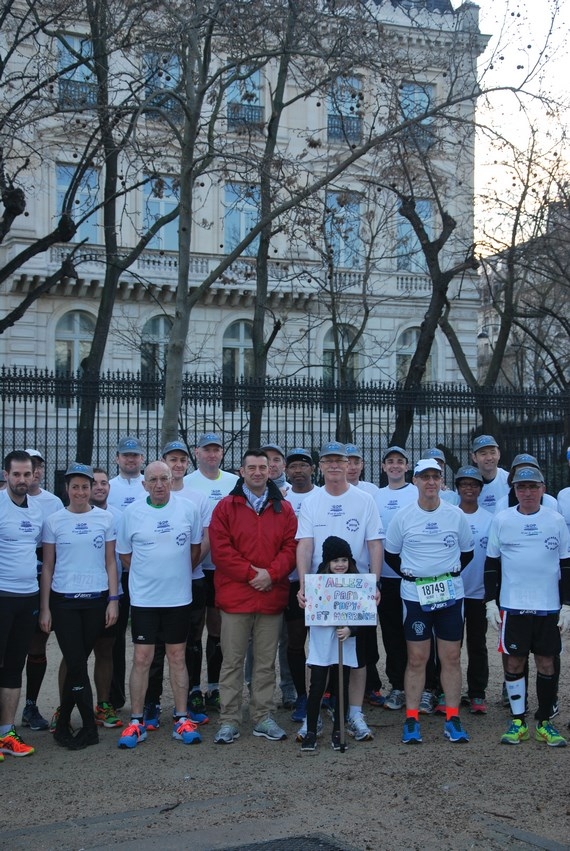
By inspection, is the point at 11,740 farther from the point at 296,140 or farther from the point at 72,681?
the point at 296,140

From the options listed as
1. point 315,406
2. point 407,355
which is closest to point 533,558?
point 315,406

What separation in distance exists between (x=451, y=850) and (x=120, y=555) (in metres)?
3.64

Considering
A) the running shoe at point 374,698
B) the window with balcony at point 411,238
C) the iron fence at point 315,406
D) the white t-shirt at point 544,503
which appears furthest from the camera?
the window with balcony at point 411,238

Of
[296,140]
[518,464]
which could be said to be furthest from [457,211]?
[518,464]

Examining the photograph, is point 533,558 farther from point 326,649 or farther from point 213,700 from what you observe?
point 213,700

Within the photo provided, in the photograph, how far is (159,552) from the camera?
7.54 m

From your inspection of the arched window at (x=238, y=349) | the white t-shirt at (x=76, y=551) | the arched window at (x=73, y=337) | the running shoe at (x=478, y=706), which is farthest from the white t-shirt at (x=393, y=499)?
the arched window at (x=73, y=337)

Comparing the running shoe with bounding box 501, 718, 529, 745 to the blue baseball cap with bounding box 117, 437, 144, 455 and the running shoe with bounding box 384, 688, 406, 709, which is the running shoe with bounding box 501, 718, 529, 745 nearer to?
the running shoe with bounding box 384, 688, 406, 709

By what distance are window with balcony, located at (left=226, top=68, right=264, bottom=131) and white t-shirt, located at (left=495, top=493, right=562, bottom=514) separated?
27.1ft

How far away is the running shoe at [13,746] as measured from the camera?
7.16 m

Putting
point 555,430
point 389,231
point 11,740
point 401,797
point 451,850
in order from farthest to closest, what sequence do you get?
1. point 389,231
2. point 555,430
3. point 11,740
4. point 401,797
5. point 451,850

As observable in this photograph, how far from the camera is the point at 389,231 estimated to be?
2395 cm

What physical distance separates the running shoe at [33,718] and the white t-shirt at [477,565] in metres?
3.64

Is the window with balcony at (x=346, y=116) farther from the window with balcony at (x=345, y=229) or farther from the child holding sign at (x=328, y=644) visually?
the child holding sign at (x=328, y=644)
